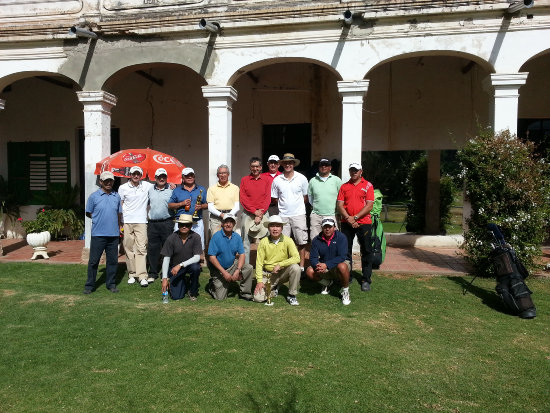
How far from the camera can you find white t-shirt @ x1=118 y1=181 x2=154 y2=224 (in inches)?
255

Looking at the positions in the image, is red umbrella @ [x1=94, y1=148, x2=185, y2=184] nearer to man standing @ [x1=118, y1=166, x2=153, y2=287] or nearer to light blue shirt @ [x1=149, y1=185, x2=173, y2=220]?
man standing @ [x1=118, y1=166, x2=153, y2=287]

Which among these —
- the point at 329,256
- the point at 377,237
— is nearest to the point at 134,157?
the point at 329,256

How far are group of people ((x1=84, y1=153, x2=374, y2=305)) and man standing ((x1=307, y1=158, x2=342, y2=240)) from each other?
0.05 ft

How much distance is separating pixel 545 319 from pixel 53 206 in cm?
1006

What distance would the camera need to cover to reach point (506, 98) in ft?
23.9

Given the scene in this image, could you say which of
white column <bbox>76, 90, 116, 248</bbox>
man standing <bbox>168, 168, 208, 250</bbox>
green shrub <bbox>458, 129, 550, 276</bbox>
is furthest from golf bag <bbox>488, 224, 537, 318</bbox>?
white column <bbox>76, 90, 116, 248</bbox>

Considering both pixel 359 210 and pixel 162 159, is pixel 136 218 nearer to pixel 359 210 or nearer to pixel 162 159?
pixel 162 159

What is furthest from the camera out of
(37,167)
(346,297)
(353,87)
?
(37,167)

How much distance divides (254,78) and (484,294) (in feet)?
23.1

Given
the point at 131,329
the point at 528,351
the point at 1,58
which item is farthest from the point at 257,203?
the point at 1,58

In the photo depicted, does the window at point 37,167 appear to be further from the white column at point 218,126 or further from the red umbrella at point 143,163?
the white column at point 218,126

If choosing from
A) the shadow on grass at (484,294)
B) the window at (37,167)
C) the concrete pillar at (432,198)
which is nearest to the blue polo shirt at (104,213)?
the shadow on grass at (484,294)

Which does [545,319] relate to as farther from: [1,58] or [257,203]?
[1,58]

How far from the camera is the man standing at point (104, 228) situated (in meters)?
6.12
